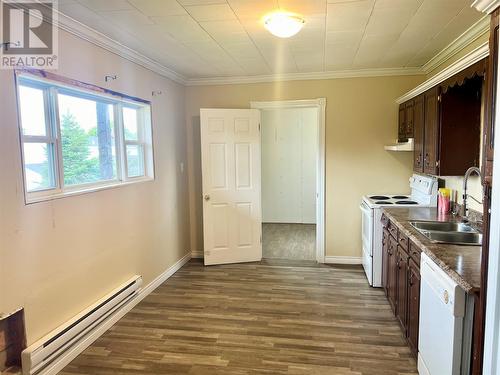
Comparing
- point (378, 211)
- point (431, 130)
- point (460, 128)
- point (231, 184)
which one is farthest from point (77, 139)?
point (460, 128)

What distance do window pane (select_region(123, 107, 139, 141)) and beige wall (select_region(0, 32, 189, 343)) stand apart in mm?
209

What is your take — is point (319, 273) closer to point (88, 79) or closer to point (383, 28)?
point (383, 28)

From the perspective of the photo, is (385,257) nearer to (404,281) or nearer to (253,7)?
(404,281)

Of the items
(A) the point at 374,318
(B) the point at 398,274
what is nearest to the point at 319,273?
(A) the point at 374,318

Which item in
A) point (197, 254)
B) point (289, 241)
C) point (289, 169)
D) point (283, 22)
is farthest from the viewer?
point (289, 169)

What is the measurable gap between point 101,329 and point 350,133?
3.52 m

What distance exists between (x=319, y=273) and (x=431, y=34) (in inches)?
111

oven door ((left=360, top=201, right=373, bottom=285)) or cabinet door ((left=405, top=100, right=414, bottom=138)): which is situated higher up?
cabinet door ((left=405, top=100, right=414, bottom=138))

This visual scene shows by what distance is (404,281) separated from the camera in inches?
108

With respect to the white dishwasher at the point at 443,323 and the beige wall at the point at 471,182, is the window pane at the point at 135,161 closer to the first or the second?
the white dishwasher at the point at 443,323

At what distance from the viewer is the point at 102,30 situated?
2.82 metres

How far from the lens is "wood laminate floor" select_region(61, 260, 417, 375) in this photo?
100 inches

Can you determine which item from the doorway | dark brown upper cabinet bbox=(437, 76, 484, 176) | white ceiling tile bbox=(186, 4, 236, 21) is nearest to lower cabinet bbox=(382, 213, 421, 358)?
dark brown upper cabinet bbox=(437, 76, 484, 176)

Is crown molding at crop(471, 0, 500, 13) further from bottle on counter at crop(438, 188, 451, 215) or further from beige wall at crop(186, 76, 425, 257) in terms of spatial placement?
beige wall at crop(186, 76, 425, 257)
